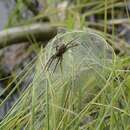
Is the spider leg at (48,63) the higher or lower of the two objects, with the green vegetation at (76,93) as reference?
higher

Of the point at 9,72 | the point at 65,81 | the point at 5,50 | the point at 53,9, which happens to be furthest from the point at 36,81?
the point at 53,9

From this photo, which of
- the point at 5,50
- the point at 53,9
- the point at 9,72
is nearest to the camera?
the point at 9,72

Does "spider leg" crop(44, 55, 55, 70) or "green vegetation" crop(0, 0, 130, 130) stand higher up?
"spider leg" crop(44, 55, 55, 70)

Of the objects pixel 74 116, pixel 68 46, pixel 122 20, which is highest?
pixel 68 46

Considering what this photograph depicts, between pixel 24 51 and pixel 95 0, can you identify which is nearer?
pixel 24 51

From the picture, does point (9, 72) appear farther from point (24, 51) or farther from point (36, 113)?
point (36, 113)

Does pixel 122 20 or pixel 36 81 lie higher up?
pixel 36 81

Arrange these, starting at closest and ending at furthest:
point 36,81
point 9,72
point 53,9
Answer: point 36,81 < point 9,72 < point 53,9

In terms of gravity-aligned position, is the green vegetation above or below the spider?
below

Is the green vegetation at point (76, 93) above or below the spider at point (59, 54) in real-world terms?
below

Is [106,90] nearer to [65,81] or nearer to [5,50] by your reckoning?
[65,81]

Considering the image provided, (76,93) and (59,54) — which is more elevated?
(59,54)
